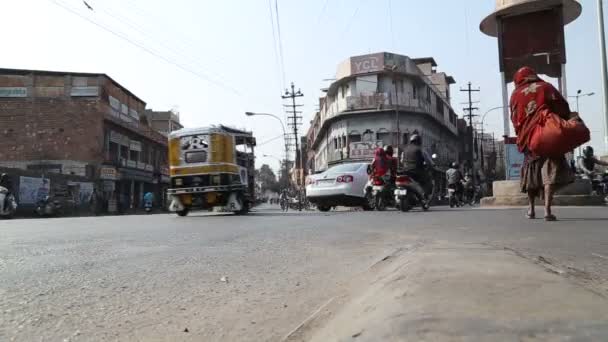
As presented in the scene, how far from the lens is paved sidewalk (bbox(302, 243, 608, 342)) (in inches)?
59.2

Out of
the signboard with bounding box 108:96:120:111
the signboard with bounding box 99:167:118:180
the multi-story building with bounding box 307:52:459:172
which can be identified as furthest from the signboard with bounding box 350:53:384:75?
the signboard with bounding box 99:167:118:180

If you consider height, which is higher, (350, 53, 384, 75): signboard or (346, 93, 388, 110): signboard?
(350, 53, 384, 75): signboard

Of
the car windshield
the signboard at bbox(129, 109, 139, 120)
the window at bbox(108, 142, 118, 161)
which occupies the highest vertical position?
the signboard at bbox(129, 109, 139, 120)

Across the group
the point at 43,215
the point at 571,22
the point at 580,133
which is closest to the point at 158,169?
the point at 43,215

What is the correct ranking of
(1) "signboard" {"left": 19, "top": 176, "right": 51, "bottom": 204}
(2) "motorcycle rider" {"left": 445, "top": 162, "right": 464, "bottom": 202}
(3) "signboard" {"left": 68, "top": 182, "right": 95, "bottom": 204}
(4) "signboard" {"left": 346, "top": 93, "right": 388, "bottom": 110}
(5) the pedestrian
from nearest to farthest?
(5) the pedestrian → (2) "motorcycle rider" {"left": 445, "top": 162, "right": 464, "bottom": 202} → (1) "signboard" {"left": 19, "top": 176, "right": 51, "bottom": 204} → (3) "signboard" {"left": 68, "top": 182, "right": 95, "bottom": 204} → (4) "signboard" {"left": 346, "top": 93, "right": 388, "bottom": 110}

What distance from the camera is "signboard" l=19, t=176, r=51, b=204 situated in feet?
74.2

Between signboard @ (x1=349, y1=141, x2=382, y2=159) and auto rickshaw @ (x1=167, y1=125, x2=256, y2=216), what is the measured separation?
96.3ft

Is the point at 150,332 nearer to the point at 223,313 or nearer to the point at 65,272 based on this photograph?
the point at 223,313

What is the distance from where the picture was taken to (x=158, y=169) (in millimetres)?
47062

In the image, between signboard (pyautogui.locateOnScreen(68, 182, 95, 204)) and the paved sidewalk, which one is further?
signboard (pyautogui.locateOnScreen(68, 182, 95, 204))

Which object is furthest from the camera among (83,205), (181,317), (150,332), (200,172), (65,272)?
(83,205)

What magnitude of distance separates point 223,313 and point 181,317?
19 centimetres

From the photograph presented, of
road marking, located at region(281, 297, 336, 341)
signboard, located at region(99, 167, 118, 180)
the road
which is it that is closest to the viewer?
road marking, located at region(281, 297, 336, 341)

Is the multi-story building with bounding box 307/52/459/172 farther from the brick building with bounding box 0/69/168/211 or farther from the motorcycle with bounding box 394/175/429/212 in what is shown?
the motorcycle with bounding box 394/175/429/212
